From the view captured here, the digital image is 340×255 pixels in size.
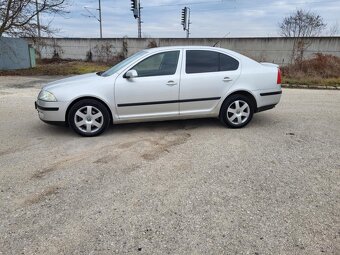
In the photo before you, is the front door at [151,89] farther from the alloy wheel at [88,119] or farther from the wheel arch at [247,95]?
the wheel arch at [247,95]

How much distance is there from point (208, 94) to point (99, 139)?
2.14 m

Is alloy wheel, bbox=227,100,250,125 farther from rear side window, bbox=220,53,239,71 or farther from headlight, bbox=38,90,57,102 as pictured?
headlight, bbox=38,90,57,102

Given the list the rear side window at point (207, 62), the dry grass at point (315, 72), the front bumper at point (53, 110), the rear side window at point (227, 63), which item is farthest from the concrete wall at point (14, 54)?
the rear side window at point (227, 63)

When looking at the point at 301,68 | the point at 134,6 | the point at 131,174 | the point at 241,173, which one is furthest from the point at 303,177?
the point at 134,6

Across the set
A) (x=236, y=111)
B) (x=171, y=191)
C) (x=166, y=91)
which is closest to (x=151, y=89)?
(x=166, y=91)

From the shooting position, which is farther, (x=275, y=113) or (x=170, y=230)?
(x=275, y=113)

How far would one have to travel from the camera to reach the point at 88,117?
17.5 feet

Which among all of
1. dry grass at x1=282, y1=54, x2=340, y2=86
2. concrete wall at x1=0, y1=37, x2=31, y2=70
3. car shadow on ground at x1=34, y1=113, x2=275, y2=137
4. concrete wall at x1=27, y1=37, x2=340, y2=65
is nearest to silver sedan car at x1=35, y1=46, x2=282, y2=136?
car shadow on ground at x1=34, y1=113, x2=275, y2=137

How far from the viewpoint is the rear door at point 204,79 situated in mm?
5566

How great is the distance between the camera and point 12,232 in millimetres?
2734

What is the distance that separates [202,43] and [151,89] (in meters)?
16.3

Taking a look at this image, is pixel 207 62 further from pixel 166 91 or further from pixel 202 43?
pixel 202 43

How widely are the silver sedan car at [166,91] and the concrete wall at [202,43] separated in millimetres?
14466

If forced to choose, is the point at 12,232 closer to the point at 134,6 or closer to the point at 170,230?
the point at 170,230
